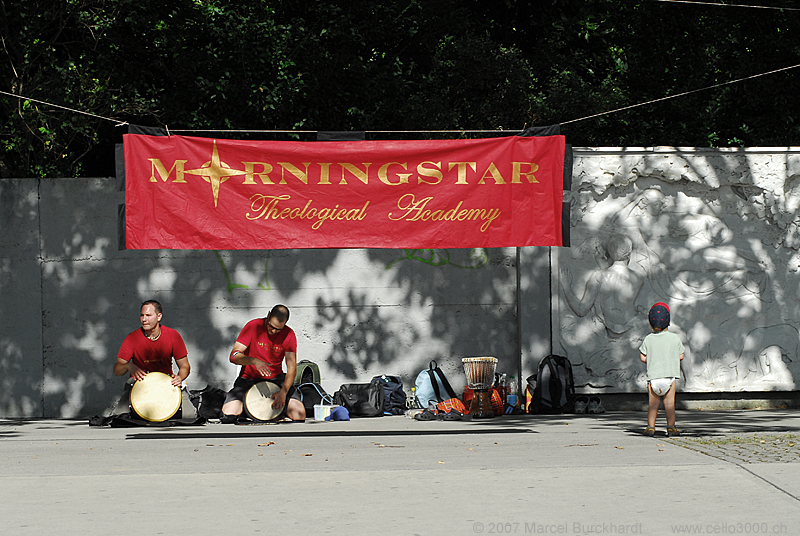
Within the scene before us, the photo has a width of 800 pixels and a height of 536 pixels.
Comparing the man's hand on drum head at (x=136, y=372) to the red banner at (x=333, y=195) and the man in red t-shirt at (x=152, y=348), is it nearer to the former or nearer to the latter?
the man in red t-shirt at (x=152, y=348)

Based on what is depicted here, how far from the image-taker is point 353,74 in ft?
53.5

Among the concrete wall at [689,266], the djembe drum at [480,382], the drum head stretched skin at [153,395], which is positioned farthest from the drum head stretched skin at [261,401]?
the concrete wall at [689,266]

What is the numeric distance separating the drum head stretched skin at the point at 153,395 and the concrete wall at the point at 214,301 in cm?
142

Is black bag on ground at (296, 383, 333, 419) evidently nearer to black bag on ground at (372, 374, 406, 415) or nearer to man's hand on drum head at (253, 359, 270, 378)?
black bag on ground at (372, 374, 406, 415)

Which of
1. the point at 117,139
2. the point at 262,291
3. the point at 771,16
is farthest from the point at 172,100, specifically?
the point at 771,16

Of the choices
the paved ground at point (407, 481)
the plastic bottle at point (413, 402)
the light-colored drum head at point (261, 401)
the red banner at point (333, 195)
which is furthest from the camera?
the plastic bottle at point (413, 402)

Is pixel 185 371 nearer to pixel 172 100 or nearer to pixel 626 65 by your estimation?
pixel 172 100

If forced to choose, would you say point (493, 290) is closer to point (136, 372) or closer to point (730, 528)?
point (136, 372)

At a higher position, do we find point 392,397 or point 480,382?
point 480,382

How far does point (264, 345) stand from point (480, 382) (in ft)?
8.73

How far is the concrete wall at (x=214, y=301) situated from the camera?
12039 mm

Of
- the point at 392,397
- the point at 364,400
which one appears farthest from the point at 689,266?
the point at 364,400

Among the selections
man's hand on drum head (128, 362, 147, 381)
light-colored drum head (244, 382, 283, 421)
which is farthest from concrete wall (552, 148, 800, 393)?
man's hand on drum head (128, 362, 147, 381)

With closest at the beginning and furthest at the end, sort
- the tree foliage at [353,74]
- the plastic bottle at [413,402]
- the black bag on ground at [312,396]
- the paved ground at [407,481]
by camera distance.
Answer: the paved ground at [407,481] → the black bag on ground at [312,396] → the plastic bottle at [413,402] → the tree foliage at [353,74]
